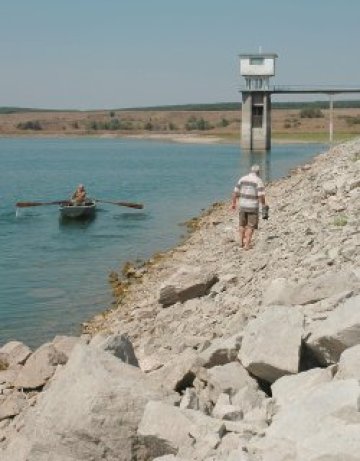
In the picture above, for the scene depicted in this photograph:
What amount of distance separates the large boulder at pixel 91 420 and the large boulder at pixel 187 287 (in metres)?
6.95

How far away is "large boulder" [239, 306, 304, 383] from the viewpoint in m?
7.61

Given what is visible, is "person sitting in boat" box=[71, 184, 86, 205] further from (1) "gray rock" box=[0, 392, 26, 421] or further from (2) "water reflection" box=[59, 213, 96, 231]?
(1) "gray rock" box=[0, 392, 26, 421]

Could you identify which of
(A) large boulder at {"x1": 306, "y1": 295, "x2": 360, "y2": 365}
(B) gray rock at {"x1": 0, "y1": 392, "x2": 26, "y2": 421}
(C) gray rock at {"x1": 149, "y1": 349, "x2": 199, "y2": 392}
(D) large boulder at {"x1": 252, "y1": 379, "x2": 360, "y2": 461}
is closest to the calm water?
(B) gray rock at {"x1": 0, "y1": 392, "x2": 26, "y2": 421}

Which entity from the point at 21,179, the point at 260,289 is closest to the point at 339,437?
the point at 260,289

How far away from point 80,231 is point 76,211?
2.51m

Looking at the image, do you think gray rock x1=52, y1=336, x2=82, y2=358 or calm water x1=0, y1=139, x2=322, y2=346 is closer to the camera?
gray rock x1=52, y1=336, x2=82, y2=358

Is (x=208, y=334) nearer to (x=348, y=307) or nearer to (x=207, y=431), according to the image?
(x=348, y=307)

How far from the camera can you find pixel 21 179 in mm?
61938

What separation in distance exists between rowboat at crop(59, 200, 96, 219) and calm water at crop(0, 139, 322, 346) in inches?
20.5

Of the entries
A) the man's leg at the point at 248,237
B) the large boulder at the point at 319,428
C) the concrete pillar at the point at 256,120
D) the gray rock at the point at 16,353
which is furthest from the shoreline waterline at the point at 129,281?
the concrete pillar at the point at 256,120

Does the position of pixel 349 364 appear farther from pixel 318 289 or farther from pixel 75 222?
pixel 75 222

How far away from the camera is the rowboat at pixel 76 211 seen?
35719 millimetres

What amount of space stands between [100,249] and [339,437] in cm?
2368

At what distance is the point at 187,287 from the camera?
47.1ft
